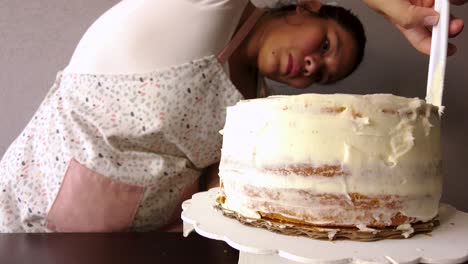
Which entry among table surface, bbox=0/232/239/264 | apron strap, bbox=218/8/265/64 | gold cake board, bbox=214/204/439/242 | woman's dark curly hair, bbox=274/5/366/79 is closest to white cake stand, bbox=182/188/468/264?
gold cake board, bbox=214/204/439/242

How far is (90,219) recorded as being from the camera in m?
0.87

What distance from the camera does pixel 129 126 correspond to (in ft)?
2.85

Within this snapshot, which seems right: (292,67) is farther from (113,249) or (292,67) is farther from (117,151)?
(113,249)

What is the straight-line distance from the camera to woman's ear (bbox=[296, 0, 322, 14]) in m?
1.04

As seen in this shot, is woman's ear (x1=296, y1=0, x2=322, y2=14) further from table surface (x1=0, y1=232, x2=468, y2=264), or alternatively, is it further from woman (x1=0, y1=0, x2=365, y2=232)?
table surface (x1=0, y1=232, x2=468, y2=264)

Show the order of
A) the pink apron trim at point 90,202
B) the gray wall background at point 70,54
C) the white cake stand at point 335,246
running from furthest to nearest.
Answer: the gray wall background at point 70,54 < the pink apron trim at point 90,202 < the white cake stand at point 335,246

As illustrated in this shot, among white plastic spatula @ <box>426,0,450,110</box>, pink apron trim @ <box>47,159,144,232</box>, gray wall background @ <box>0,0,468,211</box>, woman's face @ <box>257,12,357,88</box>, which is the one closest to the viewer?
white plastic spatula @ <box>426,0,450,110</box>

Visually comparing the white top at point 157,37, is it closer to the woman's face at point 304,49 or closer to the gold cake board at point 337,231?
the woman's face at point 304,49

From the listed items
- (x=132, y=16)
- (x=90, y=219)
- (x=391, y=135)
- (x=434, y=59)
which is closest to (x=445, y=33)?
(x=434, y=59)

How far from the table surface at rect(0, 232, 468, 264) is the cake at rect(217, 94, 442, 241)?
0.21 meters

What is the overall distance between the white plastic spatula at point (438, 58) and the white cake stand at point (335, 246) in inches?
6.9

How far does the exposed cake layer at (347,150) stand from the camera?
0.52m

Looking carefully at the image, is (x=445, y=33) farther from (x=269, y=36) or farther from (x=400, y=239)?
(x=269, y=36)

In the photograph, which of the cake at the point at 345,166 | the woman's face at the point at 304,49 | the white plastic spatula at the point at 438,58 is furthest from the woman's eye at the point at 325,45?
the cake at the point at 345,166
